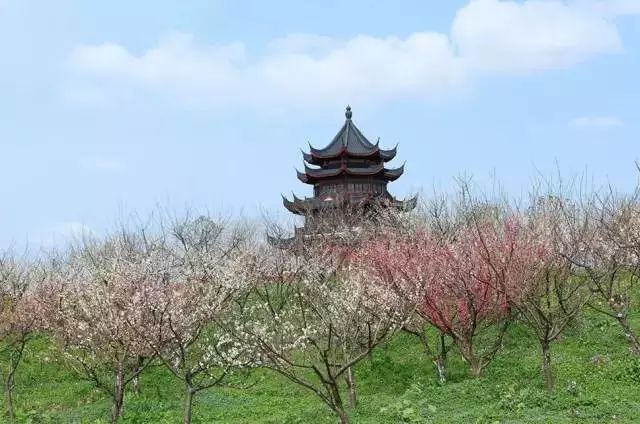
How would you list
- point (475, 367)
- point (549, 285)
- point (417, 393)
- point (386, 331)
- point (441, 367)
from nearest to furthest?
point (386, 331), point (417, 393), point (549, 285), point (475, 367), point (441, 367)

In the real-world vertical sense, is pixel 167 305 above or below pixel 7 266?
below

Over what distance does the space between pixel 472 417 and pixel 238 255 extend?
18536mm

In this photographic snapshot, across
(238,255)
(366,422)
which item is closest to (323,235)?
(238,255)

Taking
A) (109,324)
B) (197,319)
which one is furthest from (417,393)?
(109,324)

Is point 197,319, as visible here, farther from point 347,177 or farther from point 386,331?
point 347,177

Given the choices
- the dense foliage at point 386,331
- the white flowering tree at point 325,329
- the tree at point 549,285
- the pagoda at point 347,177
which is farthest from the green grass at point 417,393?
the pagoda at point 347,177

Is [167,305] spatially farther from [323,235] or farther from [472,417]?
[323,235]

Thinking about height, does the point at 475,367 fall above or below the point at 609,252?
below

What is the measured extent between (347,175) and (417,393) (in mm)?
24552

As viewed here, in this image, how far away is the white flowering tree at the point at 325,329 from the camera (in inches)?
449

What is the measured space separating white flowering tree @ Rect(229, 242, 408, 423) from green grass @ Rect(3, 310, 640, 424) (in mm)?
1082

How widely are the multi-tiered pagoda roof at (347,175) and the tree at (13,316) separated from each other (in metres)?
15.7

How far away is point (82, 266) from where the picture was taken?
33.0 meters

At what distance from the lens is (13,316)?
19.9 m
